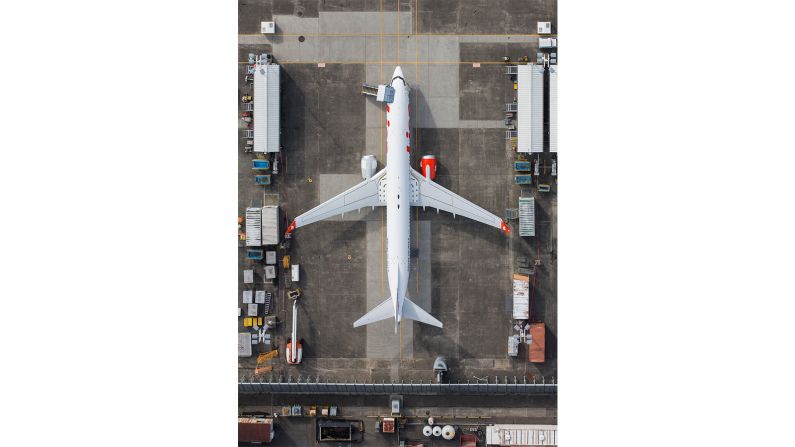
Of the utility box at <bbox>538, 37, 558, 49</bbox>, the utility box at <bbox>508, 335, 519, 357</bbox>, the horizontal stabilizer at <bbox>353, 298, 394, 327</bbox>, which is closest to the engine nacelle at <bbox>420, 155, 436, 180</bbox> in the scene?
the horizontal stabilizer at <bbox>353, 298, 394, 327</bbox>

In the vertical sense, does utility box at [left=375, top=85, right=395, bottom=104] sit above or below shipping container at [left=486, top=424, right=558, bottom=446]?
above

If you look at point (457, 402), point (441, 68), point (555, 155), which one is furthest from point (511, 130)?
point (457, 402)

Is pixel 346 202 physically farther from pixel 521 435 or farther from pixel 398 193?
pixel 521 435

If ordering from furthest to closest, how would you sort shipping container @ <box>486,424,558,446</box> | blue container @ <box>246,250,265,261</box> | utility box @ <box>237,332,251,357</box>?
utility box @ <box>237,332,251,357</box> < blue container @ <box>246,250,265,261</box> < shipping container @ <box>486,424,558,446</box>

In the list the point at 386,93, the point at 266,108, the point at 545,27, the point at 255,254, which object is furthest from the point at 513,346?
the point at 266,108

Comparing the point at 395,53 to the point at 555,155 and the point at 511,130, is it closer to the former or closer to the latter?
the point at 511,130

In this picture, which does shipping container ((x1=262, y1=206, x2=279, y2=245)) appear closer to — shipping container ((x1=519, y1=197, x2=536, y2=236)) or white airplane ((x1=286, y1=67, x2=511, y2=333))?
white airplane ((x1=286, y1=67, x2=511, y2=333))

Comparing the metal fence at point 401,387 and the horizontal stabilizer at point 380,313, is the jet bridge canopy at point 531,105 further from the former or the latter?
the metal fence at point 401,387
